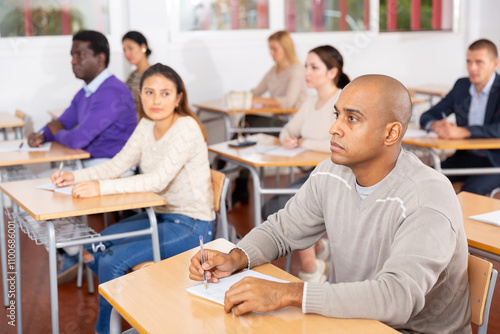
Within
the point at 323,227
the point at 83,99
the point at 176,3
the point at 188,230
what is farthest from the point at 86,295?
the point at 176,3

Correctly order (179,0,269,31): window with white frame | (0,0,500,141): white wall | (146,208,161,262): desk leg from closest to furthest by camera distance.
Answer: (146,208,161,262): desk leg
(0,0,500,141): white wall
(179,0,269,31): window with white frame

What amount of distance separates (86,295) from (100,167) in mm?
753

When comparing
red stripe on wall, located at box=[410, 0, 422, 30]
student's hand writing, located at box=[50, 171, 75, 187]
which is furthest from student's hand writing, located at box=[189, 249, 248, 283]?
red stripe on wall, located at box=[410, 0, 422, 30]

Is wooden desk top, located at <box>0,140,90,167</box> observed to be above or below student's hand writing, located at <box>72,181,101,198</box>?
above

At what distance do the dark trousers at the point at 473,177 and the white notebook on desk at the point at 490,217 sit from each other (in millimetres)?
1291

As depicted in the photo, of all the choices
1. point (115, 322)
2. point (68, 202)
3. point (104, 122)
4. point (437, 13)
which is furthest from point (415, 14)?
point (115, 322)

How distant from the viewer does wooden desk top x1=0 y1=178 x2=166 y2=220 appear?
2.19 meters

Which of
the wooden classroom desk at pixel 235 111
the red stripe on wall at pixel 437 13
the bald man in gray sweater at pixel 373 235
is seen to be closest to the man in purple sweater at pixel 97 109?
the wooden classroom desk at pixel 235 111

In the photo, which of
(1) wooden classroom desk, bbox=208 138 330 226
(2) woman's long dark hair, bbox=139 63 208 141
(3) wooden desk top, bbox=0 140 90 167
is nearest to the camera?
(2) woman's long dark hair, bbox=139 63 208 141

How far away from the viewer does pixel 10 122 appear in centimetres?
416

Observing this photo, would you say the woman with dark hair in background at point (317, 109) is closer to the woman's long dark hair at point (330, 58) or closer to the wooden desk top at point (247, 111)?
the woman's long dark hair at point (330, 58)

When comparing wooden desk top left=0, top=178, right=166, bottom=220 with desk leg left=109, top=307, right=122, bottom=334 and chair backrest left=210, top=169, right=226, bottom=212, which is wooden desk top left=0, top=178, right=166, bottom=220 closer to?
chair backrest left=210, top=169, right=226, bottom=212

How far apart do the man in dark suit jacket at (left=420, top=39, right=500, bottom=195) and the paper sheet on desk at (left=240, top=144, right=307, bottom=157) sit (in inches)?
33.6

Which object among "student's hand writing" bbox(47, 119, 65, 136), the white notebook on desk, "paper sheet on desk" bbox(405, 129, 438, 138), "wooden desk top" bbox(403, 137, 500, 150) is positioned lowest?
the white notebook on desk
